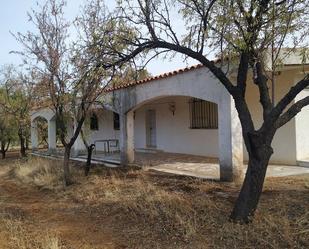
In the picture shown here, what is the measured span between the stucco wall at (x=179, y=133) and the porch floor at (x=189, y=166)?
1.32 feet

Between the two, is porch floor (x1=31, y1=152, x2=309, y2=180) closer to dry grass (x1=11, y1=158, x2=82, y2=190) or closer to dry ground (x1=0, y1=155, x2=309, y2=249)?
dry ground (x1=0, y1=155, x2=309, y2=249)

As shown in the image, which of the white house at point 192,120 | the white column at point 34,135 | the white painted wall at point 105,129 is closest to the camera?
the white house at point 192,120

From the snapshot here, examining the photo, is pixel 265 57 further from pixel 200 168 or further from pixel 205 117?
A: pixel 205 117

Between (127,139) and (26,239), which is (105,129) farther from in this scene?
(26,239)

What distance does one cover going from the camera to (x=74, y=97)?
1234 cm

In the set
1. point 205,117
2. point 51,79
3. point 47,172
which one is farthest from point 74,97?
point 205,117

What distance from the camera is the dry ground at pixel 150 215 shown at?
6.63 meters

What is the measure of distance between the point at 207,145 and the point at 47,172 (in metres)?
5.75

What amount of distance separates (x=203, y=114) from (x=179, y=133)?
6.37ft

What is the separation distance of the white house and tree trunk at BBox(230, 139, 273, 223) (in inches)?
90.2

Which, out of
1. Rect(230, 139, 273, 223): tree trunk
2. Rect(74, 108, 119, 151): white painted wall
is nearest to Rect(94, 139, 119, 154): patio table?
Rect(74, 108, 119, 151): white painted wall

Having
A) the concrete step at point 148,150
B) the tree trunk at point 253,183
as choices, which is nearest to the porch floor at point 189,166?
the concrete step at point 148,150

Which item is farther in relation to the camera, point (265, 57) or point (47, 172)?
point (47, 172)

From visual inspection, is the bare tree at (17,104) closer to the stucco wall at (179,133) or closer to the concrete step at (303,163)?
the stucco wall at (179,133)
